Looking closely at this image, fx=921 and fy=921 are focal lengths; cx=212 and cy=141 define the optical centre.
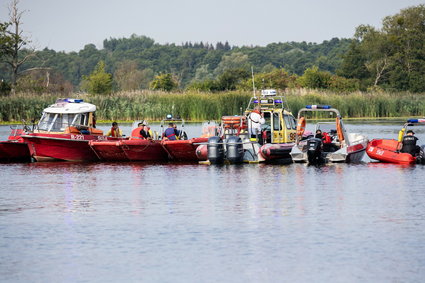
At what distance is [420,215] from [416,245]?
398cm

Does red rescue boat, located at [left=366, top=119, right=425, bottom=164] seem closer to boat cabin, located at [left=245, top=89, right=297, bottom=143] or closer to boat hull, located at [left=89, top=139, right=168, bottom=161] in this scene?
boat cabin, located at [left=245, top=89, right=297, bottom=143]

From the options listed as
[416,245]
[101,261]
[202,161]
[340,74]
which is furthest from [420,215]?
[340,74]

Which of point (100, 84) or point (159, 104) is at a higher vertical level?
point (100, 84)

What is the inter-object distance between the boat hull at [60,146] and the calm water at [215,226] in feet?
Result: 11.2

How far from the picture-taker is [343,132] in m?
35.1

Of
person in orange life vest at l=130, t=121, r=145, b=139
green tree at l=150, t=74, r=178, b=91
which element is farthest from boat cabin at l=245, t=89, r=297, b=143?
green tree at l=150, t=74, r=178, b=91

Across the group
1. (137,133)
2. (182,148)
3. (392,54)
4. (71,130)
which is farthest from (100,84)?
(182,148)

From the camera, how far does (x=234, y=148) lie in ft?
112

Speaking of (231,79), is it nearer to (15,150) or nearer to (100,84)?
(100,84)

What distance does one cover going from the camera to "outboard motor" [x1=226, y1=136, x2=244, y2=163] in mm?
33906

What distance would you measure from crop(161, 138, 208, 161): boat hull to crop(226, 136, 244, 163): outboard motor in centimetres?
212

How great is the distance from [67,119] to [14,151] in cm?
295

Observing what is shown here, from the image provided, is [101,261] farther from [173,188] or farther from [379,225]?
[173,188]

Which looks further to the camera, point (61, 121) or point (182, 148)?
point (61, 121)
